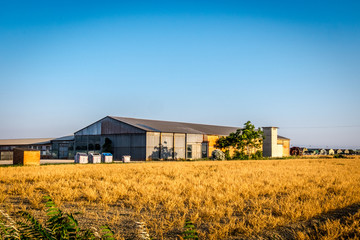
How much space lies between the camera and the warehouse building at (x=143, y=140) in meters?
48.0

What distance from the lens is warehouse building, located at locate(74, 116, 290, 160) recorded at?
48.0 meters

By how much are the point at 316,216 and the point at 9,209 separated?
9.63 m

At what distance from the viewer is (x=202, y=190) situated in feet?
46.7

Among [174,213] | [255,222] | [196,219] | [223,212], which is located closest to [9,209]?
[174,213]

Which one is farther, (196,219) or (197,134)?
(197,134)

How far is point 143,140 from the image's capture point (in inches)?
1873

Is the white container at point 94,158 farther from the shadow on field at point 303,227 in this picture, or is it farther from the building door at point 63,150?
the shadow on field at point 303,227

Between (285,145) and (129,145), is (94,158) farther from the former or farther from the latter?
(285,145)

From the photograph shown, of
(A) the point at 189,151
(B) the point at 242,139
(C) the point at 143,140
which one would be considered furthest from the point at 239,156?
(C) the point at 143,140

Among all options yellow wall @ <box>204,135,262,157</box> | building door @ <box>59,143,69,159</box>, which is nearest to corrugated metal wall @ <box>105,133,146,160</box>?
building door @ <box>59,143,69,159</box>

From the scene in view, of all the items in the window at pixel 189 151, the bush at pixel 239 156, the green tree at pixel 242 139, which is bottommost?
the bush at pixel 239 156

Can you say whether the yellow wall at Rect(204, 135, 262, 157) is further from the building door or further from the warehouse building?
the building door

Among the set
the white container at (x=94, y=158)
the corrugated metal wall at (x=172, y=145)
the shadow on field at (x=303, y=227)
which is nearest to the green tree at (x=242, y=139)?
the corrugated metal wall at (x=172, y=145)

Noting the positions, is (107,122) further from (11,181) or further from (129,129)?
(11,181)
